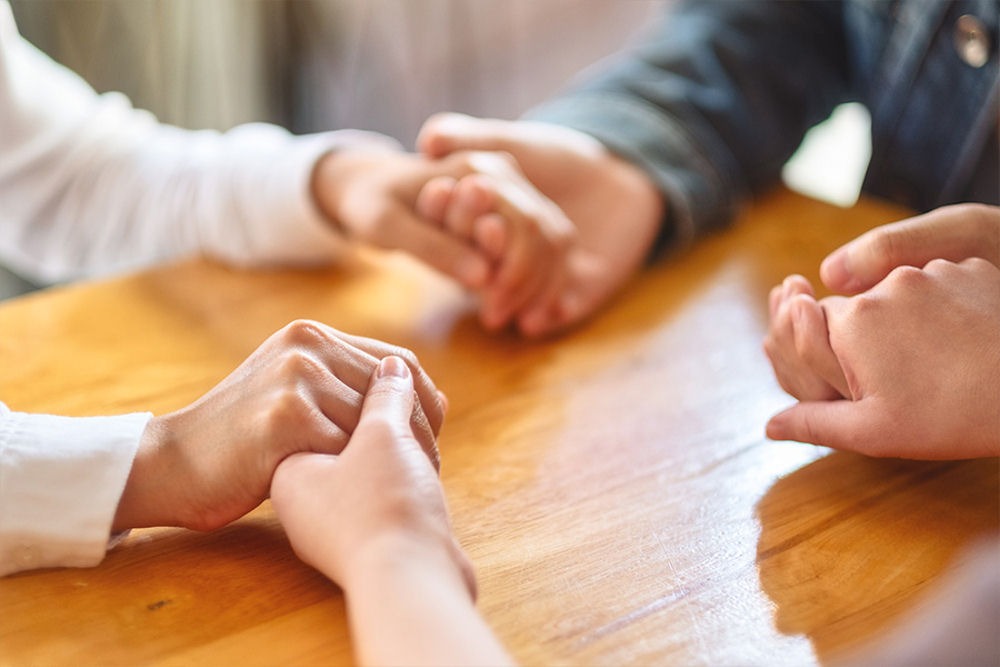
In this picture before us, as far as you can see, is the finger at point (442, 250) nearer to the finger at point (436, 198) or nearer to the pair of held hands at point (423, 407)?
the finger at point (436, 198)

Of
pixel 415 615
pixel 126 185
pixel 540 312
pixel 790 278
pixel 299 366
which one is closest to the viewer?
pixel 415 615

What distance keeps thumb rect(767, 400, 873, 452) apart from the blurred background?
110 centimetres

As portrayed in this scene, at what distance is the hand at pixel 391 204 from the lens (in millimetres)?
718

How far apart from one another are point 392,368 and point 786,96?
596 millimetres

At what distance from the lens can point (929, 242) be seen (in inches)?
20.9

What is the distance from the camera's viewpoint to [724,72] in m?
0.91

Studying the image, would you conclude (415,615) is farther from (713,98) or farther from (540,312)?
(713,98)

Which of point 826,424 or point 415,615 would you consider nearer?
point 415,615

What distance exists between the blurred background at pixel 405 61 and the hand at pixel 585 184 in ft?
2.68

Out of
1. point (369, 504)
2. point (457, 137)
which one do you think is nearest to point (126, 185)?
point (457, 137)

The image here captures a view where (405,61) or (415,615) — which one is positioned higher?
(415,615)

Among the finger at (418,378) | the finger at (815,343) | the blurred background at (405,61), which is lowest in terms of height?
the blurred background at (405,61)

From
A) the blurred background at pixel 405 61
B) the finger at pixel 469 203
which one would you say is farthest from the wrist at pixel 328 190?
the blurred background at pixel 405 61

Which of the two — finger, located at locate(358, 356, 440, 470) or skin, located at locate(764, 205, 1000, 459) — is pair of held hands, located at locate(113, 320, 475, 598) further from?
skin, located at locate(764, 205, 1000, 459)
